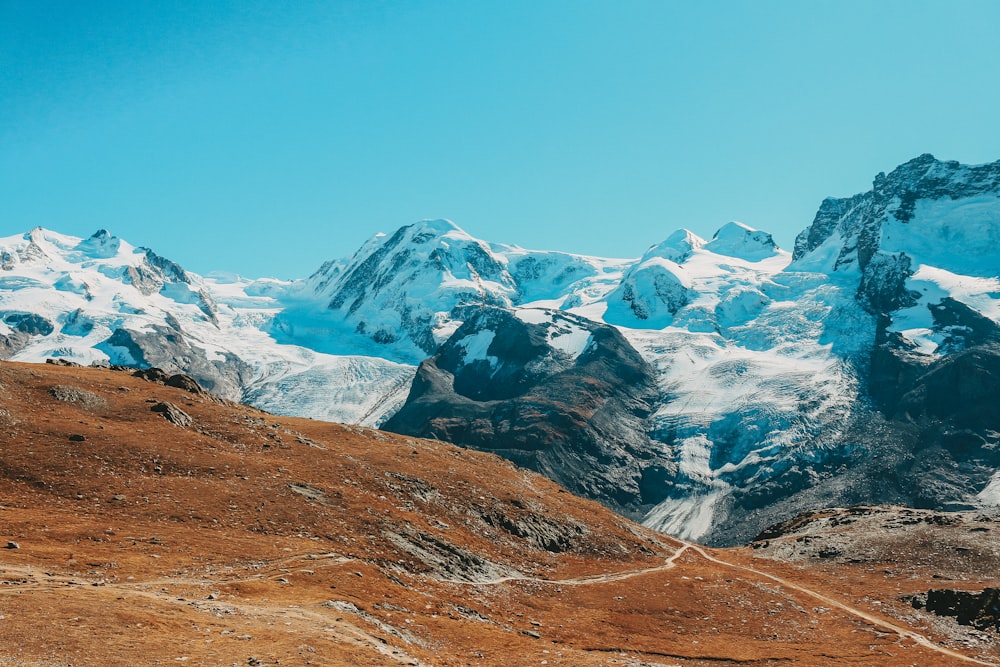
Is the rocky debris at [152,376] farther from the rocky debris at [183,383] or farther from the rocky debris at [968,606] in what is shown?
the rocky debris at [968,606]

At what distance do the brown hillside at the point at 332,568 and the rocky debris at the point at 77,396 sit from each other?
0.56 feet

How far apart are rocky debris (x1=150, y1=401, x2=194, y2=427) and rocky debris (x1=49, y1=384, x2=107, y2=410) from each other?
475 cm

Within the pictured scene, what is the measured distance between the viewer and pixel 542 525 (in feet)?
246

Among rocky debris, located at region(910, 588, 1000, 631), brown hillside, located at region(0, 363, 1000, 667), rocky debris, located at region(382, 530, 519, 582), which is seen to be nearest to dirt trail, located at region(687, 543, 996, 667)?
brown hillside, located at region(0, 363, 1000, 667)

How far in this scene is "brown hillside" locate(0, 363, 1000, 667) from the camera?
33.1 m

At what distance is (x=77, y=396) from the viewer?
6775 centimetres

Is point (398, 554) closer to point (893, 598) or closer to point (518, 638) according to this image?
point (518, 638)

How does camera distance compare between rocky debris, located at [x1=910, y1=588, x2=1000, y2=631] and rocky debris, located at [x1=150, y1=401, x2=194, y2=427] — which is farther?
rocky debris, located at [x1=150, y1=401, x2=194, y2=427]

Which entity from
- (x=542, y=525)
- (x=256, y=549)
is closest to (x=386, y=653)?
(x=256, y=549)

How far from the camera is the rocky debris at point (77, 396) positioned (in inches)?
2630

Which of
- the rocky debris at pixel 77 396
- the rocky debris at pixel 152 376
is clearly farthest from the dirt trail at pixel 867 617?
the rocky debris at pixel 152 376

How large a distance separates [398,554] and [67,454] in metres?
26.6

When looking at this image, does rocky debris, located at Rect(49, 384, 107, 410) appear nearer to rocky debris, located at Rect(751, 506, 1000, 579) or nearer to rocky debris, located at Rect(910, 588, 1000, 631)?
rocky debris, located at Rect(910, 588, 1000, 631)

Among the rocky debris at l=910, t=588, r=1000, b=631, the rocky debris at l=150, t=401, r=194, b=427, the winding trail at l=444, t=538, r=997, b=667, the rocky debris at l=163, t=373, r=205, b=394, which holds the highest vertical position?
the rocky debris at l=163, t=373, r=205, b=394
